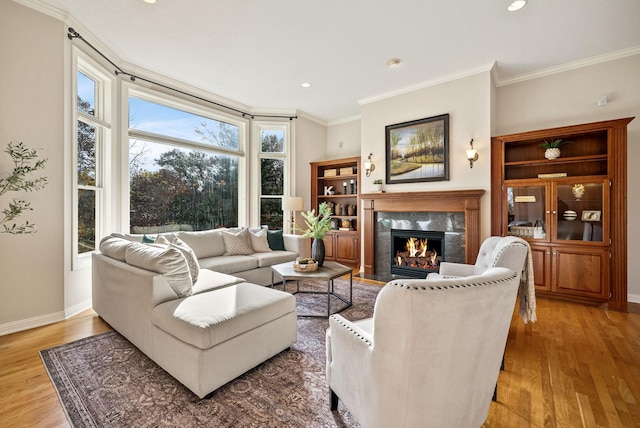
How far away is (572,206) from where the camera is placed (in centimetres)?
360

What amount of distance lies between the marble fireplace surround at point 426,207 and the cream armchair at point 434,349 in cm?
305

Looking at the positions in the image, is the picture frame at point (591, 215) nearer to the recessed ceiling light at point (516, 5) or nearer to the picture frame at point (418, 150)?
the picture frame at point (418, 150)

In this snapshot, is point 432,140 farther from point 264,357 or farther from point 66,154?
point 66,154

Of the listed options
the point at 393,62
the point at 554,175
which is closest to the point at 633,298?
the point at 554,175

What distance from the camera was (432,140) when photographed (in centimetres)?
437

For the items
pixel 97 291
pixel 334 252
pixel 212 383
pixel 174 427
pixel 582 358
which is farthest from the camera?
pixel 334 252

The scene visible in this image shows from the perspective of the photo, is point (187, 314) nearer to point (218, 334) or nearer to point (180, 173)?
point (218, 334)

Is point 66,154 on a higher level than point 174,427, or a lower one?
higher

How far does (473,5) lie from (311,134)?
12.6 feet

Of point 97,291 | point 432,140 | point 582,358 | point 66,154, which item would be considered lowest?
point 582,358

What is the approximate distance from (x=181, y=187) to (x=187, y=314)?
11.0 feet

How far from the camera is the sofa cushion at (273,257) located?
4008 millimetres

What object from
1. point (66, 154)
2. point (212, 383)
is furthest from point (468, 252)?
point (66, 154)

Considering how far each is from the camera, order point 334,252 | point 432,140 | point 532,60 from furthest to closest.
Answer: point 334,252
point 432,140
point 532,60
